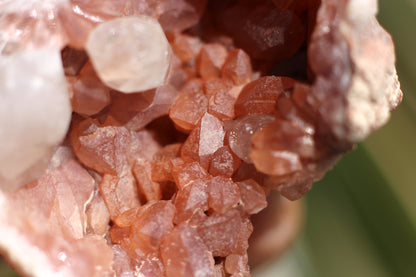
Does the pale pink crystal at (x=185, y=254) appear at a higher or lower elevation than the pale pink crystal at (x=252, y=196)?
lower

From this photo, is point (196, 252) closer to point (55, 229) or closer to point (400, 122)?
point (55, 229)

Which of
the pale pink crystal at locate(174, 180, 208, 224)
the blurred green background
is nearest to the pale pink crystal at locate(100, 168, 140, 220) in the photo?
the pale pink crystal at locate(174, 180, 208, 224)

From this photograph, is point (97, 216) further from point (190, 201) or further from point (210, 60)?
point (210, 60)

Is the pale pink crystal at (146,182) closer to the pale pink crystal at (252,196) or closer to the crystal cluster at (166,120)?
the crystal cluster at (166,120)

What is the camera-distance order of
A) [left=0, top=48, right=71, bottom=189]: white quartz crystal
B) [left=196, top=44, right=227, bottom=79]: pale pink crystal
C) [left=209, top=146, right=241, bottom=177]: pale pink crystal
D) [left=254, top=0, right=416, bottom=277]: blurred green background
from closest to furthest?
1. [left=0, top=48, right=71, bottom=189]: white quartz crystal
2. [left=209, top=146, right=241, bottom=177]: pale pink crystal
3. [left=196, top=44, right=227, bottom=79]: pale pink crystal
4. [left=254, top=0, right=416, bottom=277]: blurred green background

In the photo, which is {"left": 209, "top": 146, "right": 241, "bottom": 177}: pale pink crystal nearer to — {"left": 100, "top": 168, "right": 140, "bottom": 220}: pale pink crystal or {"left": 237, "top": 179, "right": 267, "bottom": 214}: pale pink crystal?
{"left": 237, "top": 179, "right": 267, "bottom": 214}: pale pink crystal

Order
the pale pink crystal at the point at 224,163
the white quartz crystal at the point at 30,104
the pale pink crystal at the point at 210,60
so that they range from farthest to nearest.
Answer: the pale pink crystal at the point at 210,60
the pale pink crystal at the point at 224,163
the white quartz crystal at the point at 30,104

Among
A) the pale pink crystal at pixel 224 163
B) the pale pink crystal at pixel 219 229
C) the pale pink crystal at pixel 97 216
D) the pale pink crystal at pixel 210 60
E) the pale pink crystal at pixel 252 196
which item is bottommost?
the pale pink crystal at pixel 97 216

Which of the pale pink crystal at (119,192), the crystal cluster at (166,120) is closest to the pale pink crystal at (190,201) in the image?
the crystal cluster at (166,120)

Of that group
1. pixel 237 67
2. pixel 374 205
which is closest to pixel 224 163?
pixel 237 67

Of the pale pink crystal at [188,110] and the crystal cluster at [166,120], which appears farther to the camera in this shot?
the pale pink crystal at [188,110]
